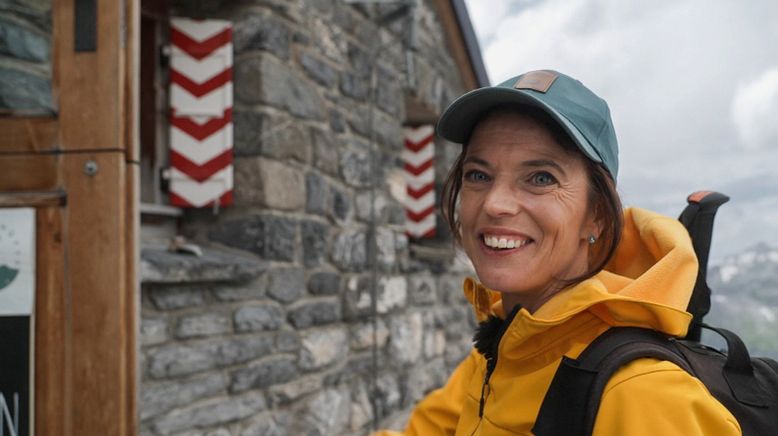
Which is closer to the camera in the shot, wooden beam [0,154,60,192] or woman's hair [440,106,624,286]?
woman's hair [440,106,624,286]

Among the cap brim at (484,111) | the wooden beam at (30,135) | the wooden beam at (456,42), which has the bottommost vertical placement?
the cap brim at (484,111)

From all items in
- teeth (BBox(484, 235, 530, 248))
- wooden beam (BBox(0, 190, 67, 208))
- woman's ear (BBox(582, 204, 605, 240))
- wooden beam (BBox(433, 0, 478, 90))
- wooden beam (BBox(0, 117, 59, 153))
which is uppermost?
wooden beam (BBox(433, 0, 478, 90))

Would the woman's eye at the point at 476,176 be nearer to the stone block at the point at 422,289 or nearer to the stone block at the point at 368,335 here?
the stone block at the point at 368,335

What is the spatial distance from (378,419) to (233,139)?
215 cm

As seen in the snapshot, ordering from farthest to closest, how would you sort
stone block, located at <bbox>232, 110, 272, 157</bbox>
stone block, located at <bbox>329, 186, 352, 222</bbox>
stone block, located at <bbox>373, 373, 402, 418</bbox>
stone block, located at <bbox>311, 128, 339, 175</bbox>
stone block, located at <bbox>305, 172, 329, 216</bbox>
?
1. stone block, located at <bbox>373, 373, 402, 418</bbox>
2. stone block, located at <bbox>329, 186, 352, 222</bbox>
3. stone block, located at <bbox>311, 128, 339, 175</bbox>
4. stone block, located at <bbox>305, 172, 329, 216</bbox>
5. stone block, located at <bbox>232, 110, 272, 157</bbox>

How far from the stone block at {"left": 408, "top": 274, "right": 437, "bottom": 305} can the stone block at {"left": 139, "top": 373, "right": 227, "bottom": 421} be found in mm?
2402

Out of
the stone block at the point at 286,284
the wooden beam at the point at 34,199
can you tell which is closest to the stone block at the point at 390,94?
the stone block at the point at 286,284

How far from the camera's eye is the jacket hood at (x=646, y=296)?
1110 millimetres

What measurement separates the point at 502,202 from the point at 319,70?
9.16ft

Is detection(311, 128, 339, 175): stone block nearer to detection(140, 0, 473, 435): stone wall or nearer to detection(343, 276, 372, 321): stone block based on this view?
detection(140, 0, 473, 435): stone wall

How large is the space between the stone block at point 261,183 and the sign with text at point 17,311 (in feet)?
4.81

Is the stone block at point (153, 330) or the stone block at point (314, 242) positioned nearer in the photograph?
the stone block at point (153, 330)

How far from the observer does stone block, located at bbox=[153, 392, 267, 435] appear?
2885 mm

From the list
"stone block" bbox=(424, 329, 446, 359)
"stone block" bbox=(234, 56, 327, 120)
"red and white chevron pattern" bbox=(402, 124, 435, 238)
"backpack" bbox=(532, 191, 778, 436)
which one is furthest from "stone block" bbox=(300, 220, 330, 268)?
"red and white chevron pattern" bbox=(402, 124, 435, 238)
